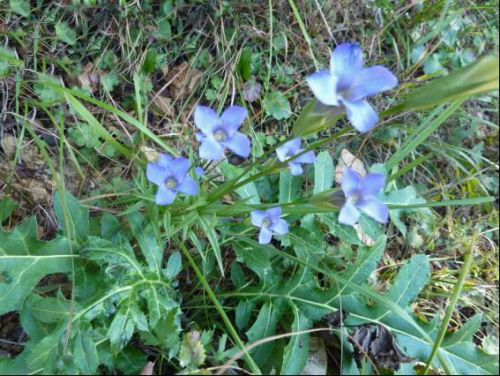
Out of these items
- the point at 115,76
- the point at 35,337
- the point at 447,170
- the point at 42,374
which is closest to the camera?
the point at 42,374

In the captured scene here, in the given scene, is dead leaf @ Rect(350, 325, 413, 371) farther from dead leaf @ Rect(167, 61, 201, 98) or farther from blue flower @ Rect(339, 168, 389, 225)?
dead leaf @ Rect(167, 61, 201, 98)

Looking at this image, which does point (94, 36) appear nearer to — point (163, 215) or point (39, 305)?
point (163, 215)

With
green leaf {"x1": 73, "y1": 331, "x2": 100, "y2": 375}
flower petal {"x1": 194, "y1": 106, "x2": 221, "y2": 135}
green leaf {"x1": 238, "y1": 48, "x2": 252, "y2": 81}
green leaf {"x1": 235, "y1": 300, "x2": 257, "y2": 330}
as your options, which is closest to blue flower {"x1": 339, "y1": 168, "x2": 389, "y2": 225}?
flower petal {"x1": 194, "y1": 106, "x2": 221, "y2": 135}

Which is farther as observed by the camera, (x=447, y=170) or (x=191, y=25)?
(x=447, y=170)

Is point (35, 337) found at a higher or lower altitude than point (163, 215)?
lower

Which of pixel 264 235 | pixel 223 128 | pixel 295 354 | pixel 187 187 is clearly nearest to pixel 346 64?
pixel 223 128

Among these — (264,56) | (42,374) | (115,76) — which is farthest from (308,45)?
(42,374)

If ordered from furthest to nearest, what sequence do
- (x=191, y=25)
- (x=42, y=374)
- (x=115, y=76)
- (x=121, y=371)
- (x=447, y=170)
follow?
1. (x=447, y=170)
2. (x=191, y=25)
3. (x=115, y=76)
4. (x=121, y=371)
5. (x=42, y=374)
